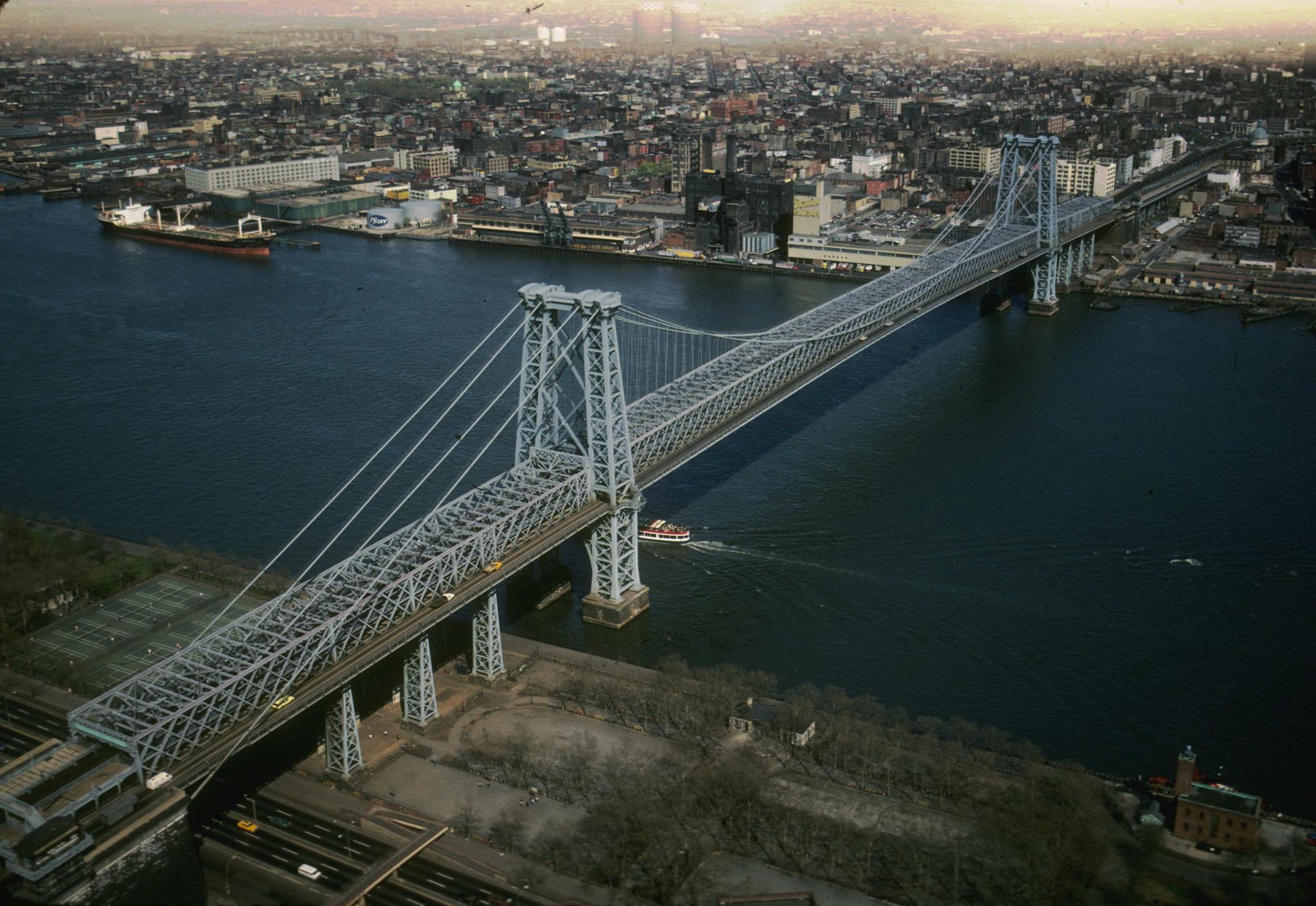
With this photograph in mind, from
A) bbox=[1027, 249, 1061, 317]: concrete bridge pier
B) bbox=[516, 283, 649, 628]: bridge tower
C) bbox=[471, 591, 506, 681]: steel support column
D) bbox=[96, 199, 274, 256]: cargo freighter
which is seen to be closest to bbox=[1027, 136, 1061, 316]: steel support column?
bbox=[1027, 249, 1061, 317]: concrete bridge pier

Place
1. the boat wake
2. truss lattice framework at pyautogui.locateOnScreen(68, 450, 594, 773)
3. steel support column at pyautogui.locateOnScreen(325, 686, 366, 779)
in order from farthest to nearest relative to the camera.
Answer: the boat wake
steel support column at pyautogui.locateOnScreen(325, 686, 366, 779)
truss lattice framework at pyautogui.locateOnScreen(68, 450, 594, 773)

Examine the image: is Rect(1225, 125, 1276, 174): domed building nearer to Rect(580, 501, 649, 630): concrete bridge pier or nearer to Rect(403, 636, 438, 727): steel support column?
Rect(580, 501, 649, 630): concrete bridge pier

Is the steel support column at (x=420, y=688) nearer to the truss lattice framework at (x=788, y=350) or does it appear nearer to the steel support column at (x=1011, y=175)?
the truss lattice framework at (x=788, y=350)

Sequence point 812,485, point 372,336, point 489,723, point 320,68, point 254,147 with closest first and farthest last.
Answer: point 489,723 → point 812,485 → point 372,336 → point 254,147 → point 320,68

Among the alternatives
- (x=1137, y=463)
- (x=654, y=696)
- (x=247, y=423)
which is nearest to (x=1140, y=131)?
(x=1137, y=463)

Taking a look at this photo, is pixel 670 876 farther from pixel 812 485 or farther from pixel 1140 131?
pixel 1140 131

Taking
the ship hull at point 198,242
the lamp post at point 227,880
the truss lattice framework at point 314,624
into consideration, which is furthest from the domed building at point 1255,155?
the lamp post at point 227,880

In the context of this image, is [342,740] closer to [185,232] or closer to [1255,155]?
[185,232]
